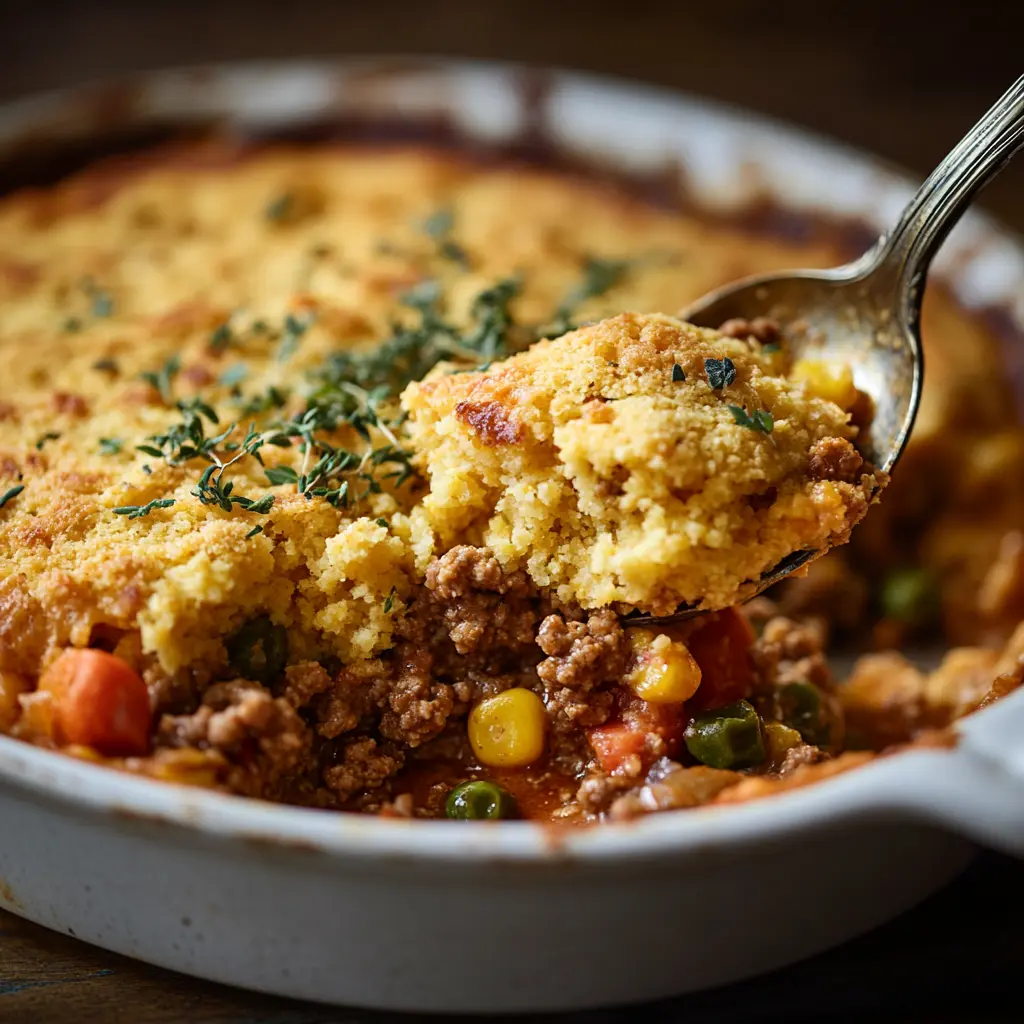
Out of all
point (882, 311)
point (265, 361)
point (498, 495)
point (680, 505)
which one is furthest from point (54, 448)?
point (882, 311)

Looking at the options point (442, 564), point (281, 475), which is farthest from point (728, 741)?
point (281, 475)

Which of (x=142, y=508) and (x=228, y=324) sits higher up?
(x=228, y=324)

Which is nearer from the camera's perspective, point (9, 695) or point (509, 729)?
point (9, 695)

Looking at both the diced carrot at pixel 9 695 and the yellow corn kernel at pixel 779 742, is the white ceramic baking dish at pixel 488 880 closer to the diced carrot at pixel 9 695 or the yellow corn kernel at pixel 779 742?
the diced carrot at pixel 9 695

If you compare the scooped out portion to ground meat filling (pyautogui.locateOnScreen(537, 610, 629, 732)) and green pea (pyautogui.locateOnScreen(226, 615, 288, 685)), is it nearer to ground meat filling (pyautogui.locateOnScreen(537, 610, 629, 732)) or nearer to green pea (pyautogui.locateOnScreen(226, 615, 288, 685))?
ground meat filling (pyautogui.locateOnScreen(537, 610, 629, 732))

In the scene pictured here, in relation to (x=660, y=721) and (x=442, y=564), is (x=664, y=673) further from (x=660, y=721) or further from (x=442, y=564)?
(x=442, y=564)

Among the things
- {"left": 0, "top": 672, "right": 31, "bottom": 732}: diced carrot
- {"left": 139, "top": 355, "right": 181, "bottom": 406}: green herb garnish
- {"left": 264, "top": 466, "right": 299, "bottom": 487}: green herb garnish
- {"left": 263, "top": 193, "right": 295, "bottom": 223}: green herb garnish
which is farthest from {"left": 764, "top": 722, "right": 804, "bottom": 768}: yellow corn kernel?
{"left": 263, "top": 193, "right": 295, "bottom": 223}: green herb garnish
